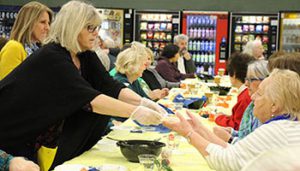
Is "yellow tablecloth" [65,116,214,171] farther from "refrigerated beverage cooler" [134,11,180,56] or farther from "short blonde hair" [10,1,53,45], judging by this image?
"refrigerated beverage cooler" [134,11,180,56]

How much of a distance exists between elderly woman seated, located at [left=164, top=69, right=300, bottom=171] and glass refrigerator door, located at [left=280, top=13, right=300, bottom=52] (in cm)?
1077

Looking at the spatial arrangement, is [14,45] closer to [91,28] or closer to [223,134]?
[91,28]

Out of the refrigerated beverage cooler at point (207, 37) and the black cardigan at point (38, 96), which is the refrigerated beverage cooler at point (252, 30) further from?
the black cardigan at point (38, 96)

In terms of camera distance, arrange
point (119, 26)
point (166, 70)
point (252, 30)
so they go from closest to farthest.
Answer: point (166, 70) → point (252, 30) → point (119, 26)

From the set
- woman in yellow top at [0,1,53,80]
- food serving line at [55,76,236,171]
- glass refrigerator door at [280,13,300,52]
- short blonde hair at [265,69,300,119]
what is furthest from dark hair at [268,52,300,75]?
glass refrigerator door at [280,13,300,52]

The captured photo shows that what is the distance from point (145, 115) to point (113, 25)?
10.5 metres

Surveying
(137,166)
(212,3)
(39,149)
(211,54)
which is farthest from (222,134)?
(212,3)

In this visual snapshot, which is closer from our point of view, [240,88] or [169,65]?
[240,88]

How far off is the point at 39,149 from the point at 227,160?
5.00 ft

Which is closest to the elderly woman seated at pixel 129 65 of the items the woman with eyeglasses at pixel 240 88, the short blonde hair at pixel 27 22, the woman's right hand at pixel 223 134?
the woman with eyeglasses at pixel 240 88

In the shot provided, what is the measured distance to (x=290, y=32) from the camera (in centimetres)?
1298

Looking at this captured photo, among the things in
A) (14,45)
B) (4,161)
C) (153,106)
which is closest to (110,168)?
(4,161)

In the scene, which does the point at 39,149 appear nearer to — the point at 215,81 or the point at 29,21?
the point at 29,21

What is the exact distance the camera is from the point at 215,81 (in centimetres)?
843
